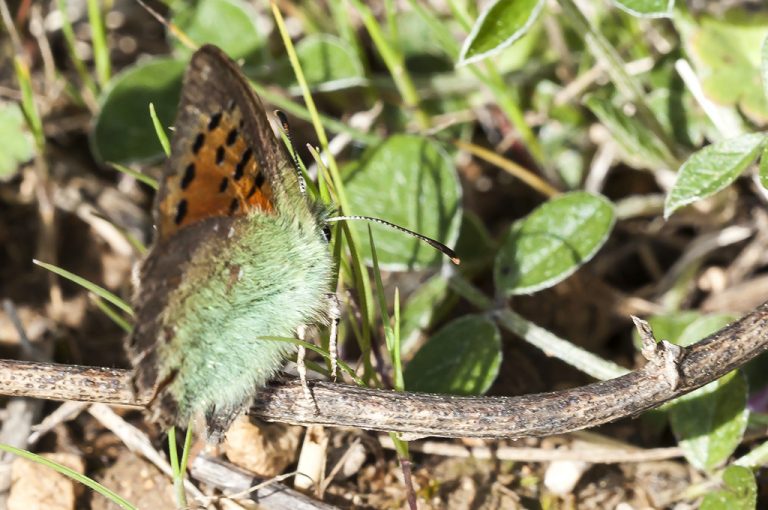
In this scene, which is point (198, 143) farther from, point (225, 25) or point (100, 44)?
point (225, 25)

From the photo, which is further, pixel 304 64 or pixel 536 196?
pixel 536 196

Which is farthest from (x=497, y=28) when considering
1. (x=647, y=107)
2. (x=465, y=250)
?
(x=465, y=250)

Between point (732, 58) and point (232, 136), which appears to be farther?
point (732, 58)

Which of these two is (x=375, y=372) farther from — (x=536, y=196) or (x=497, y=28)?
(x=536, y=196)

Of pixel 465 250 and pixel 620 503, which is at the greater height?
pixel 465 250

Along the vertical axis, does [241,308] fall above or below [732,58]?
below

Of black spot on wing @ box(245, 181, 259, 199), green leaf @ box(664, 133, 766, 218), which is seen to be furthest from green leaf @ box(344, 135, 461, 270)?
green leaf @ box(664, 133, 766, 218)

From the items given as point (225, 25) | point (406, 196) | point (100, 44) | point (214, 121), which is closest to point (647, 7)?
point (406, 196)
